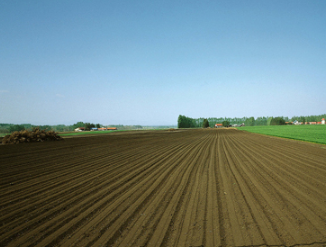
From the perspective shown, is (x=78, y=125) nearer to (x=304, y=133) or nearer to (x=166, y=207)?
(x=304, y=133)

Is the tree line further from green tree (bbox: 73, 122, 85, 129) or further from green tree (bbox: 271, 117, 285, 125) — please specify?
green tree (bbox: 73, 122, 85, 129)

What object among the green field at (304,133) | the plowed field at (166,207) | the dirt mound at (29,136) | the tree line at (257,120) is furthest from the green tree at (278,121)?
the plowed field at (166,207)

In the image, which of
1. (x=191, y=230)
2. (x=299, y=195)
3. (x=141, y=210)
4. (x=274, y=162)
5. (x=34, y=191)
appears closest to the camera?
(x=191, y=230)

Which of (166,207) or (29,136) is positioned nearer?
(166,207)

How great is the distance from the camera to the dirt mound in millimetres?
20281

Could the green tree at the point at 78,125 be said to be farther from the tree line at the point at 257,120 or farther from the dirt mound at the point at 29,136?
the dirt mound at the point at 29,136

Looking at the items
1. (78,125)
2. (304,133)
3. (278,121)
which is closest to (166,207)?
(304,133)

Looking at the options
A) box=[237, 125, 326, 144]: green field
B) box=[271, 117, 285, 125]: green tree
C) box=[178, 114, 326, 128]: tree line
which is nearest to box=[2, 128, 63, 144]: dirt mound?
box=[237, 125, 326, 144]: green field

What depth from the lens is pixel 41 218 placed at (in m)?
3.98

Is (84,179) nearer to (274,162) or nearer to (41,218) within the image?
(41,218)

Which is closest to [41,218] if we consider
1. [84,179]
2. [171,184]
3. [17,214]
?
[17,214]

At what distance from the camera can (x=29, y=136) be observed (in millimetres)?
21172

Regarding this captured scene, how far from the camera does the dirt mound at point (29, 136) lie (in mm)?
20281

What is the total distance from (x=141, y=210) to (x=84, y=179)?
330 cm
